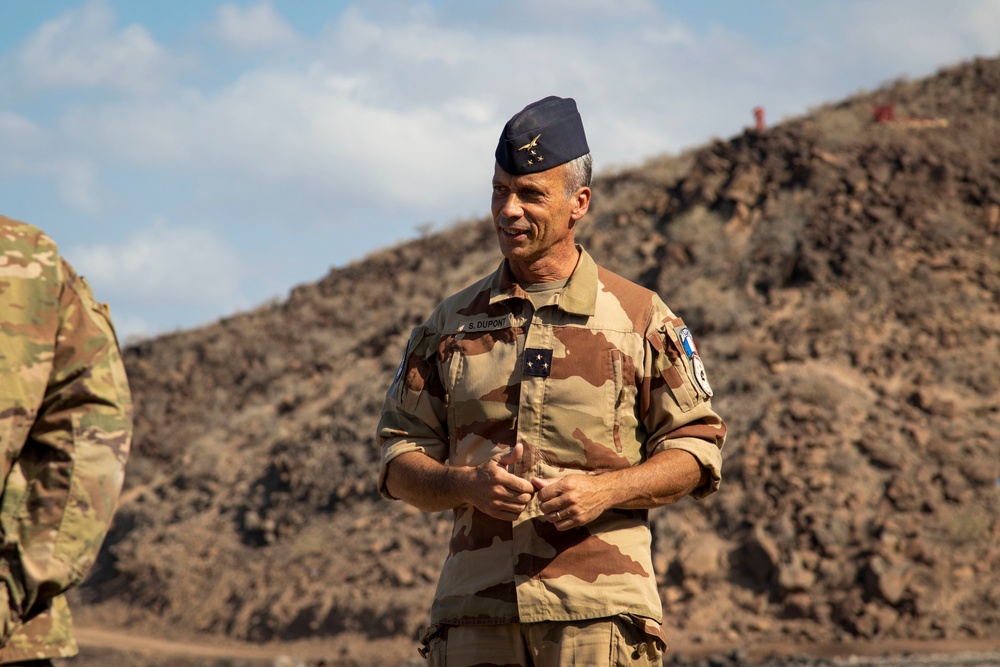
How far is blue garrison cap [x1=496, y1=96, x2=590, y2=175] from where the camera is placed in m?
3.10

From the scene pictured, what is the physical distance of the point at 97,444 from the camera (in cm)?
229

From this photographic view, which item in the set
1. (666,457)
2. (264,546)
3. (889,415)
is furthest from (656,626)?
(264,546)

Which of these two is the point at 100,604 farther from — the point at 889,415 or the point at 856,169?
the point at 856,169

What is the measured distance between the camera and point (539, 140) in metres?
3.11

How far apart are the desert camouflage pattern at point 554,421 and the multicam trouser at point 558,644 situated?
0.03 m

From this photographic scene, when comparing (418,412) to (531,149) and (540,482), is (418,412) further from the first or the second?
(531,149)

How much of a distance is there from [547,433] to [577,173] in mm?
750

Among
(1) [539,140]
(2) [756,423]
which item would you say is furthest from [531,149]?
(2) [756,423]

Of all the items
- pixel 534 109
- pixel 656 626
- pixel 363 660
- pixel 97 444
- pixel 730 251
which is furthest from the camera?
pixel 730 251

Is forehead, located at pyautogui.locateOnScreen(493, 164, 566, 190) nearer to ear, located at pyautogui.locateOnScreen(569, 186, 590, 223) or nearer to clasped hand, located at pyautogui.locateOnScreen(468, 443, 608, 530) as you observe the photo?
ear, located at pyautogui.locateOnScreen(569, 186, 590, 223)

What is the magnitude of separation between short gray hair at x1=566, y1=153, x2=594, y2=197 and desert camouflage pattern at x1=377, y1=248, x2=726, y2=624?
0.22 metres

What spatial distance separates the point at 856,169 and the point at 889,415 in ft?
23.6

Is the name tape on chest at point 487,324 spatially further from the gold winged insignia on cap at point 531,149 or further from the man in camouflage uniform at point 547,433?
the gold winged insignia on cap at point 531,149

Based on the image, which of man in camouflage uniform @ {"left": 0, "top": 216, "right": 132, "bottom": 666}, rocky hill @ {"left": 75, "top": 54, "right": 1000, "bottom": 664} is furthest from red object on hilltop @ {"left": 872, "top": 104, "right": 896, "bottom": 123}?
man in camouflage uniform @ {"left": 0, "top": 216, "right": 132, "bottom": 666}
